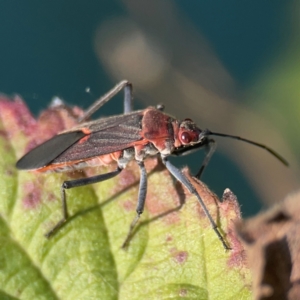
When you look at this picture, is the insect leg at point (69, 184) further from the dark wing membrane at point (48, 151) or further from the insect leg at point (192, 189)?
the insect leg at point (192, 189)

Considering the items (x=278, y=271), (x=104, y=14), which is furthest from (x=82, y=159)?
(x=104, y=14)

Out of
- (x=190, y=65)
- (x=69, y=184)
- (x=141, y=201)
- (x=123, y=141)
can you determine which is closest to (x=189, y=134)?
(x=123, y=141)

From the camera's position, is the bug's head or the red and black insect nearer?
the red and black insect

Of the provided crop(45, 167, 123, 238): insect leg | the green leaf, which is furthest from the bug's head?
crop(45, 167, 123, 238): insect leg

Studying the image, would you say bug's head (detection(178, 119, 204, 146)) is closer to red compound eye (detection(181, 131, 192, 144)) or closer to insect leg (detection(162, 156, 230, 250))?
red compound eye (detection(181, 131, 192, 144))

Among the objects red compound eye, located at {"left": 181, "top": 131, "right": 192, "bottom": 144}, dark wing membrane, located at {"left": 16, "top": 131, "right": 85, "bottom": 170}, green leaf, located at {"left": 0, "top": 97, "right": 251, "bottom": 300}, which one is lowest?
green leaf, located at {"left": 0, "top": 97, "right": 251, "bottom": 300}

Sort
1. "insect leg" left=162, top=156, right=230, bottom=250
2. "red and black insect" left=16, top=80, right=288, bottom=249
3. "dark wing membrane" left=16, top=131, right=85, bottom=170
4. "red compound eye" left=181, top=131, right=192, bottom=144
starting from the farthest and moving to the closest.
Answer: "red compound eye" left=181, top=131, right=192, bottom=144, "red and black insect" left=16, top=80, right=288, bottom=249, "dark wing membrane" left=16, top=131, right=85, bottom=170, "insect leg" left=162, top=156, right=230, bottom=250

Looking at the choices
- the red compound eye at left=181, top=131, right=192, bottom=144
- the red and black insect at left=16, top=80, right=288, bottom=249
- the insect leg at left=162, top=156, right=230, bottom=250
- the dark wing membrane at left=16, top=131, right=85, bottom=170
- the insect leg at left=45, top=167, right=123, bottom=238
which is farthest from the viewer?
the red compound eye at left=181, top=131, right=192, bottom=144
